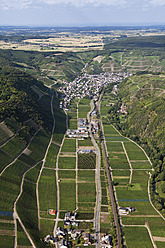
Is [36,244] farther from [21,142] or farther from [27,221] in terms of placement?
[21,142]

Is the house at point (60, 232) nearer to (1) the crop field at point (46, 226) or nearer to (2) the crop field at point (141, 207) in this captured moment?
(1) the crop field at point (46, 226)

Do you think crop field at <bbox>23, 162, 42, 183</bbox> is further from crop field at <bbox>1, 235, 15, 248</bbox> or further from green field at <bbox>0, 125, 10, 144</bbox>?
crop field at <bbox>1, 235, 15, 248</bbox>

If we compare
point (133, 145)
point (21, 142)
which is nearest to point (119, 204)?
point (133, 145)

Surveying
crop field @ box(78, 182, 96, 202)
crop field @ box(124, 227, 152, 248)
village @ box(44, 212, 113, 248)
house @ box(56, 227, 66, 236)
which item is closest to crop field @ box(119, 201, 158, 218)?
crop field @ box(124, 227, 152, 248)

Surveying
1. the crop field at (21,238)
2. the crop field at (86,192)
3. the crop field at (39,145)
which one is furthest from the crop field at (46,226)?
the crop field at (39,145)

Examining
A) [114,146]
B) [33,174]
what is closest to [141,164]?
[114,146]
